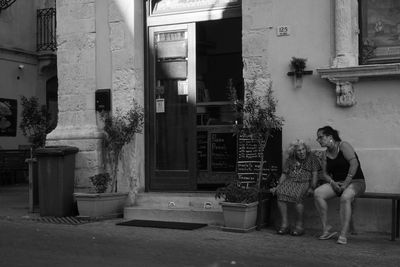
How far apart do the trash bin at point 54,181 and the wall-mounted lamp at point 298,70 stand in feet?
11.6

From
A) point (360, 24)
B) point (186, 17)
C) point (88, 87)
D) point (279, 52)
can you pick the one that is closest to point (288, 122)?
point (279, 52)

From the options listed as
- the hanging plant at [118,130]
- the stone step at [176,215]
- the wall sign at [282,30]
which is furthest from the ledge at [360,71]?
the hanging plant at [118,130]

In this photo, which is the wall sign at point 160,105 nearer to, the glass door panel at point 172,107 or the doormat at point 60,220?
the glass door panel at point 172,107

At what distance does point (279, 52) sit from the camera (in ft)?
26.0

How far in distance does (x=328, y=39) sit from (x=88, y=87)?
12.6 ft

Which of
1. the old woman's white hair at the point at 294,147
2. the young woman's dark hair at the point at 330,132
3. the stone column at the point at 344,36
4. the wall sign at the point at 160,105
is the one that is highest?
the stone column at the point at 344,36

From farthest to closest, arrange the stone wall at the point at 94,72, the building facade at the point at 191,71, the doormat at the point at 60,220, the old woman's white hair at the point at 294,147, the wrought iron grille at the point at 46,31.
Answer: the wrought iron grille at the point at 46,31 → the stone wall at the point at 94,72 → the doormat at the point at 60,220 → the building facade at the point at 191,71 → the old woman's white hair at the point at 294,147

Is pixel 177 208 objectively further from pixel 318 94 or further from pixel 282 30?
pixel 282 30

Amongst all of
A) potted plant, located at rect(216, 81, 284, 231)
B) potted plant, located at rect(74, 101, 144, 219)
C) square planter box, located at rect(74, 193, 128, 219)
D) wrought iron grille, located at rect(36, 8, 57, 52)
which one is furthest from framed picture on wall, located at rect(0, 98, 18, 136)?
potted plant, located at rect(216, 81, 284, 231)

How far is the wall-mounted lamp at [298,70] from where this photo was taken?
7.70 meters

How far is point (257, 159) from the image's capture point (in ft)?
25.6

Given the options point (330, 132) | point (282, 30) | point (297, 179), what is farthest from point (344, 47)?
point (297, 179)

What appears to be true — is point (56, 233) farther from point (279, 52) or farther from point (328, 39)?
point (328, 39)

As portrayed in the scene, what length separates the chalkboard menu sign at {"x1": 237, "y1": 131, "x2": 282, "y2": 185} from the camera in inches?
306
